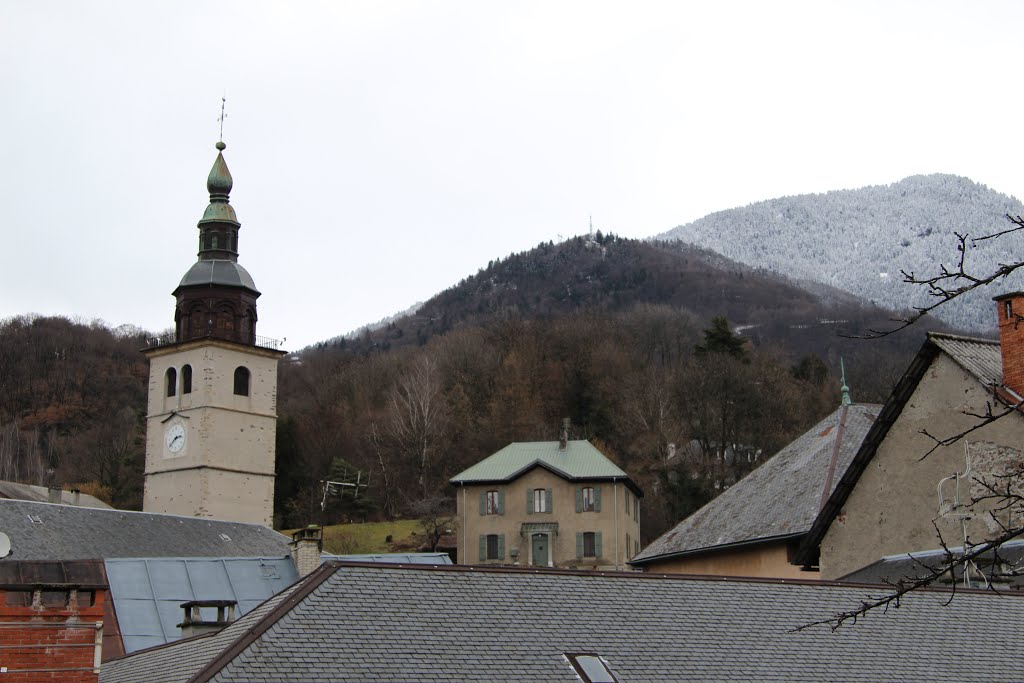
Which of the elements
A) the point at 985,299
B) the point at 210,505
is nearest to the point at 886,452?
the point at 210,505

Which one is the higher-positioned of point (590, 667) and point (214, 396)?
point (214, 396)

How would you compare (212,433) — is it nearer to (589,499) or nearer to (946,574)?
(589,499)

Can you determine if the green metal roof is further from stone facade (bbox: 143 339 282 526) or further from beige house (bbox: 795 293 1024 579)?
beige house (bbox: 795 293 1024 579)

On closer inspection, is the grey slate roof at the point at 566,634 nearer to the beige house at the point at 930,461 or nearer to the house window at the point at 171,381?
the beige house at the point at 930,461

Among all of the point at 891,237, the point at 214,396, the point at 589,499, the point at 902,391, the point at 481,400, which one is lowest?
the point at 589,499

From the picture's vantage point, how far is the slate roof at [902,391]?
2877cm

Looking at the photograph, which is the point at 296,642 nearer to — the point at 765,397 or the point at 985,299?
the point at 765,397

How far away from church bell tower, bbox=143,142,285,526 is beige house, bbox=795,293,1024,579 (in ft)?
133

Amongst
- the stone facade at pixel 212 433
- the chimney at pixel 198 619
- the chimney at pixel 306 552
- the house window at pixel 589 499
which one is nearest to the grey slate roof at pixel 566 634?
the chimney at pixel 198 619

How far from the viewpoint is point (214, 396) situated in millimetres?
67688

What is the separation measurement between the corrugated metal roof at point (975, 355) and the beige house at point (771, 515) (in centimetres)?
472

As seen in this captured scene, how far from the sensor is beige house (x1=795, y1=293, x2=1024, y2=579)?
27.9 m

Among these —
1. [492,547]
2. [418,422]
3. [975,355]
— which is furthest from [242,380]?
[975,355]

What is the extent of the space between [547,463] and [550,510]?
2202mm
